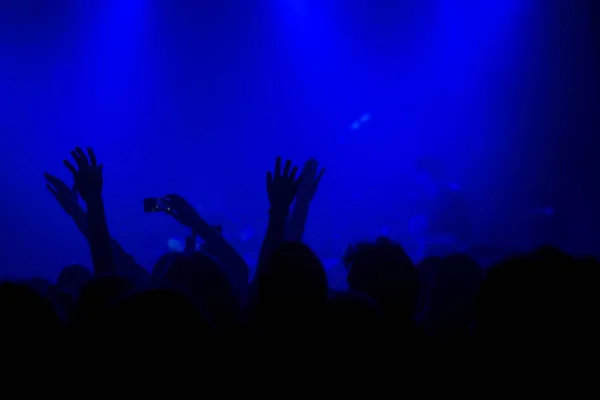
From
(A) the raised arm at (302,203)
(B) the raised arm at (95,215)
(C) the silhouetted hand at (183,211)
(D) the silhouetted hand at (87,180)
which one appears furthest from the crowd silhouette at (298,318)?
(A) the raised arm at (302,203)

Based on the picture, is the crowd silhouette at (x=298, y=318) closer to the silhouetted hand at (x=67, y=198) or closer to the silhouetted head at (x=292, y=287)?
the silhouetted head at (x=292, y=287)

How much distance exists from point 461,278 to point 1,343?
8.16 ft

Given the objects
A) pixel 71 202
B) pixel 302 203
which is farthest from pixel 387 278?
pixel 71 202

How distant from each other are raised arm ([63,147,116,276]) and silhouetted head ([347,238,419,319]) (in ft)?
6.45

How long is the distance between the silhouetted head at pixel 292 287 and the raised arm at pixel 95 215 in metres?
1.81

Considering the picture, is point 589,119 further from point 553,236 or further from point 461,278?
point 461,278

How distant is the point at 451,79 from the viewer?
124 feet

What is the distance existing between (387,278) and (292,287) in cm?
80

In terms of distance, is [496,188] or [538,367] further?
[496,188]

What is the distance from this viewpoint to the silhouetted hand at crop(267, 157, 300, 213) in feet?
9.36

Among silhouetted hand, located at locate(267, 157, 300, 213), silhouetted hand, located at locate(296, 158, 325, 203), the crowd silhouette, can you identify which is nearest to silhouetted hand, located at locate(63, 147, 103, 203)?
the crowd silhouette

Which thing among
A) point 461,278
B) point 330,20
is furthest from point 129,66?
point 461,278

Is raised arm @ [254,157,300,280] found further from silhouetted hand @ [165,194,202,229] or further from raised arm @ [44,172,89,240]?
raised arm @ [44,172,89,240]

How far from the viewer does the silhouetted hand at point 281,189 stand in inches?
112
